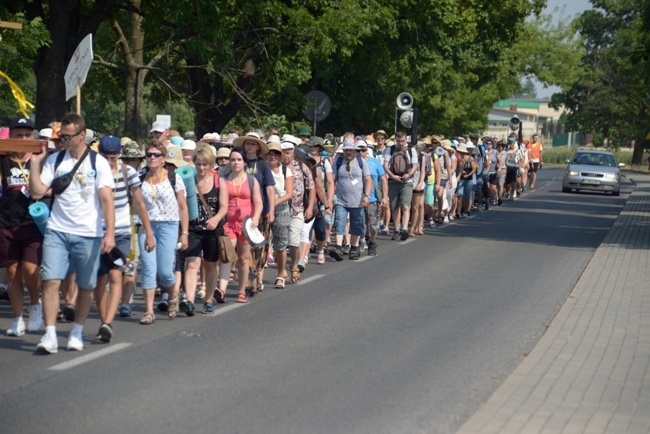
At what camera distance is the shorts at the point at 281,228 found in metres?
14.3

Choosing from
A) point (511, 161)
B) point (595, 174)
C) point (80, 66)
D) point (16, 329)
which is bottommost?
point (595, 174)

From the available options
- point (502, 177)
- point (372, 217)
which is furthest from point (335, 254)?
point (502, 177)

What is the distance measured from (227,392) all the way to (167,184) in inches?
144

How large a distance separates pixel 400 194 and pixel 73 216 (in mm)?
12340

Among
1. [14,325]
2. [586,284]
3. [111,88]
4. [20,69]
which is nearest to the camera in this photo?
[14,325]

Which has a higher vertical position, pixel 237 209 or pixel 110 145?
pixel 110 145

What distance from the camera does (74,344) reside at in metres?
9.61

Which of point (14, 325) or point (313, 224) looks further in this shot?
point (313, 224)

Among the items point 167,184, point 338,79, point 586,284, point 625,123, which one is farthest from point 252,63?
point 625,123

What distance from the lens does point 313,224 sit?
17312 mm

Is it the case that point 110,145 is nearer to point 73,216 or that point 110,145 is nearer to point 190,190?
point 73,216

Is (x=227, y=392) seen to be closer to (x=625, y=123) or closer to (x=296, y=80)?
(x=296, y=80)

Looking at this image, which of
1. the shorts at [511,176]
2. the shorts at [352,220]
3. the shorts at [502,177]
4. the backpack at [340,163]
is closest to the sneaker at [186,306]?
the shorts at [352,220]

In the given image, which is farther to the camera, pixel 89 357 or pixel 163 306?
pixel 163 306
